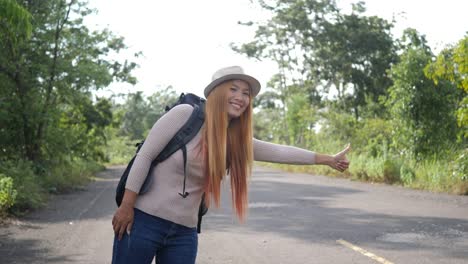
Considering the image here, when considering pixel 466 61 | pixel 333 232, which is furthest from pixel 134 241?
pixel 466 61

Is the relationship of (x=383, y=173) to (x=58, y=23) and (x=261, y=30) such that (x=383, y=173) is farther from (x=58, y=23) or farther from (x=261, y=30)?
(x=261, y=30)

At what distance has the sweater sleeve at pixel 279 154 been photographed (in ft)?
13.7

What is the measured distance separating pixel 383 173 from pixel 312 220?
433 inches

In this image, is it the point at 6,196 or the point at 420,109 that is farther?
the point at 420,109

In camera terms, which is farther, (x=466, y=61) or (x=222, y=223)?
(x=466, y=61)

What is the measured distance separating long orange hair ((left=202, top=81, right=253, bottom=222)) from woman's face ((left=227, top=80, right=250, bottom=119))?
0.03m

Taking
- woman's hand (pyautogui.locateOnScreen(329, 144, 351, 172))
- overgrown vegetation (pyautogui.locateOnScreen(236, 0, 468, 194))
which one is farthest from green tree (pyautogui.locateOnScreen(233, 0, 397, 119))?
woman's hand (pyautogui.locateOnScreen(329, 144, 351, 172))

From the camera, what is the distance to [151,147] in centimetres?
373

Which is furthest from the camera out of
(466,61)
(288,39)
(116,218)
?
(288,39)

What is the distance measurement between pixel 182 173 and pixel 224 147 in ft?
0.82

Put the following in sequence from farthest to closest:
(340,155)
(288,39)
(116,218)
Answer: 1. (288,39)
2. (340,155)
3. (116,218)

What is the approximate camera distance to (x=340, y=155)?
4.45 m

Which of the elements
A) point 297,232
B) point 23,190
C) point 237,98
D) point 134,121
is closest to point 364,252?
point 297,232

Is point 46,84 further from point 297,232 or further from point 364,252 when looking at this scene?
point 364,252
